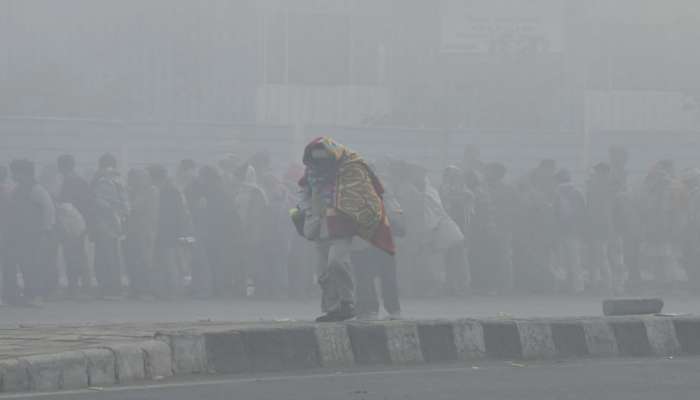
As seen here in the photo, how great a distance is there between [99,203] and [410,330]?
26.1 feet

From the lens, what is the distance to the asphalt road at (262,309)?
14.7 metres

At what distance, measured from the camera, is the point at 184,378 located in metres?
8.86

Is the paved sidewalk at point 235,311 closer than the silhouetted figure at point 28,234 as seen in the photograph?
Yes

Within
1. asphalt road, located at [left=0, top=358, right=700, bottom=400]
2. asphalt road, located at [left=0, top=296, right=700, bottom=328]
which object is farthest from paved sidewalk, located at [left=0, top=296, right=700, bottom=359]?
asphalt road, located at [left=0, top=358, right=700, bottom=400]

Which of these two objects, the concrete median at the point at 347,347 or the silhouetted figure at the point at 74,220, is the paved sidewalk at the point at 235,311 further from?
the concrete median at the point at 347,347

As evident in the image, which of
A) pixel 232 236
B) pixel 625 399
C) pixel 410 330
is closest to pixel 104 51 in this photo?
pixel 232 236

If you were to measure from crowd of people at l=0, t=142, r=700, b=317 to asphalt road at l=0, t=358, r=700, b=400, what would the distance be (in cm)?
700

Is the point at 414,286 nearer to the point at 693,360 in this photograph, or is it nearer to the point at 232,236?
the point at 232,236

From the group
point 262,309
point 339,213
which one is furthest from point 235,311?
point 339,213

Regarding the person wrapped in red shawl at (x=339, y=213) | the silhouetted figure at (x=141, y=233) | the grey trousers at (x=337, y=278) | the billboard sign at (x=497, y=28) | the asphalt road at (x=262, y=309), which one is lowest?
the asphalt road at (x=262, y=309)

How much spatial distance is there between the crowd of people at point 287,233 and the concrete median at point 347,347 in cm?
555

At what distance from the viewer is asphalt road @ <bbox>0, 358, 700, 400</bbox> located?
7.86m

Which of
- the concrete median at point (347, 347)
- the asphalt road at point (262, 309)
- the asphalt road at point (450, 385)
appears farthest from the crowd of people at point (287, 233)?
the asphalt road at point (450, 385)

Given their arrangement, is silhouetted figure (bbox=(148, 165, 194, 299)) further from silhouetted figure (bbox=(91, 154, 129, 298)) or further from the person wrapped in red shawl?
the person wrapped in red shawl
